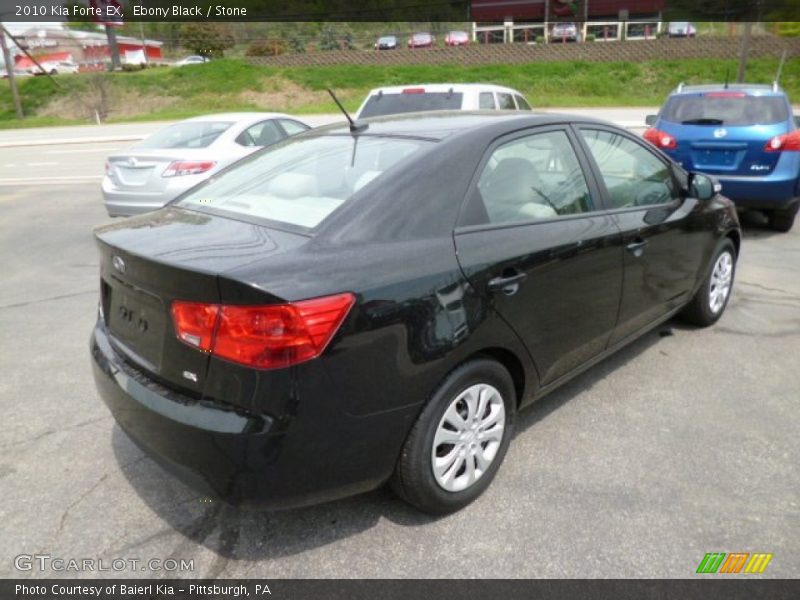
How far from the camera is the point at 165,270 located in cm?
225

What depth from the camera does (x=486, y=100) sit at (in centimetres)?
855

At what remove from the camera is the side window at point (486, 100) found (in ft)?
27.3

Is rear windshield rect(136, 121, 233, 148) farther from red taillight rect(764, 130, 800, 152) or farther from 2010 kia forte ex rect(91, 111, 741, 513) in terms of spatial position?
red taillight rect(764, 130, 800, 152)

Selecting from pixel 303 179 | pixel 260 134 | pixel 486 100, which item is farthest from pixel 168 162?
pixel 303 179

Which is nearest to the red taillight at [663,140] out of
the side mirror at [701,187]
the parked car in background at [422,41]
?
the side mirror at [701,187]

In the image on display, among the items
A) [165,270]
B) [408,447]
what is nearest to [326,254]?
[165,270]

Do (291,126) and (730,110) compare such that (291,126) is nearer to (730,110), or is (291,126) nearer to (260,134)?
(260,134)

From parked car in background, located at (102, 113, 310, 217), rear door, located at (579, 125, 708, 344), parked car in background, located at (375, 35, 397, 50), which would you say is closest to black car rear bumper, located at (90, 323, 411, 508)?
rear door, located at (579, 125, 708, 344)

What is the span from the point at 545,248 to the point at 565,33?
171 feet

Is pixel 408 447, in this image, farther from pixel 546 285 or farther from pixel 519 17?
pixel 519 17

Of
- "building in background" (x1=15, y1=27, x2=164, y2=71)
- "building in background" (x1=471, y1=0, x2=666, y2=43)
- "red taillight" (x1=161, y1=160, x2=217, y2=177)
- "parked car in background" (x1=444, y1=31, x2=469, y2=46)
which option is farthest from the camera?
"building in background" (x1=15, y1=27, x2=164, y2=71)

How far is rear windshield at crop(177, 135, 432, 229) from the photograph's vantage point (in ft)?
8.71

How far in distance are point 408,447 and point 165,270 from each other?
110 centimetres

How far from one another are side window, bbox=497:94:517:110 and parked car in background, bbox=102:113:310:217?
333cm
